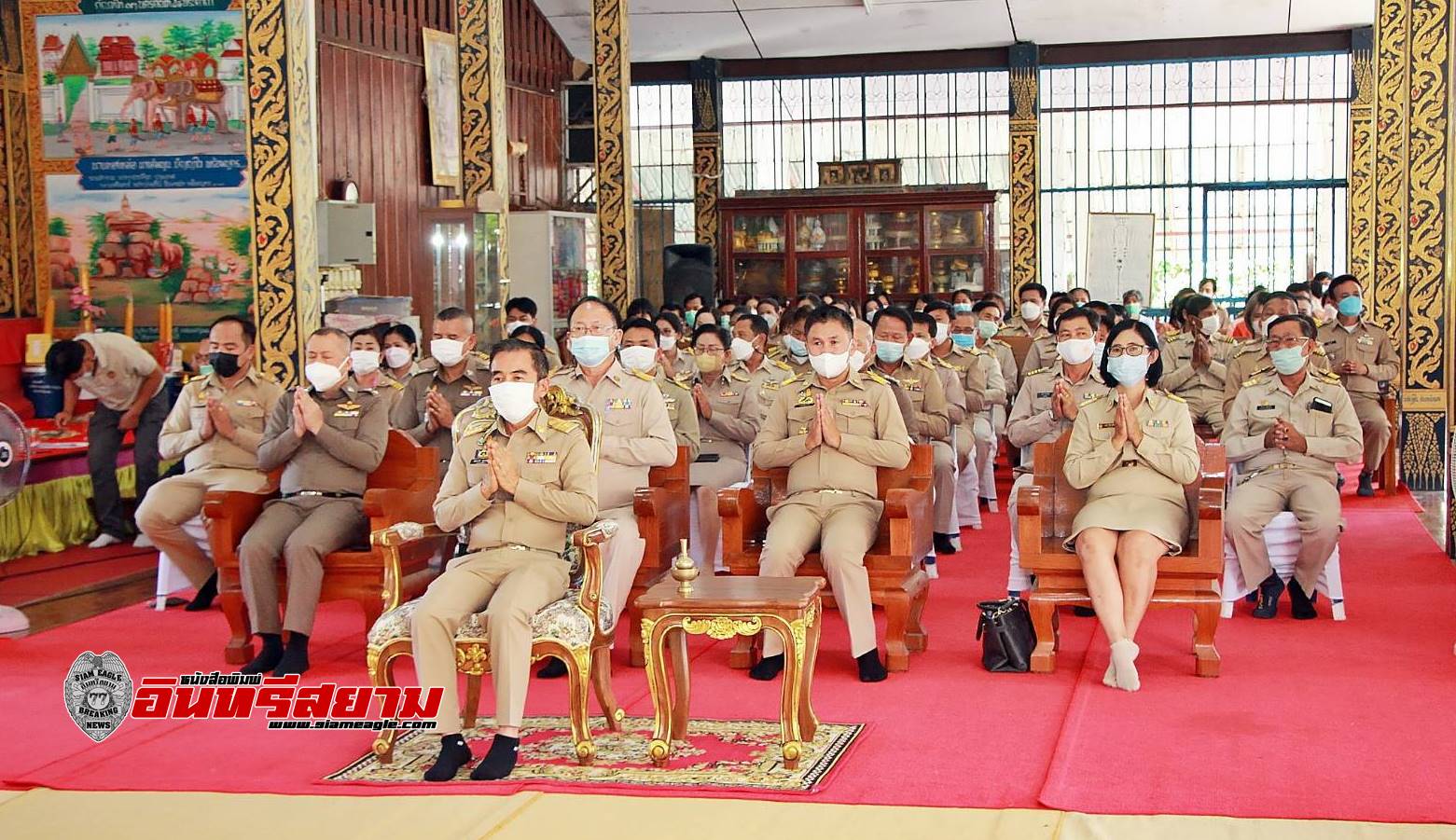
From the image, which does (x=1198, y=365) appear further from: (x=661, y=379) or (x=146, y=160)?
(x=146, y=160)

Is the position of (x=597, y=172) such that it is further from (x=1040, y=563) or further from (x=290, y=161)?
(x=1040, y=563)

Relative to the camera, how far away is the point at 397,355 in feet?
29.0

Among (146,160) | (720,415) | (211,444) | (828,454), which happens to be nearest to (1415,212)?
(720,415)

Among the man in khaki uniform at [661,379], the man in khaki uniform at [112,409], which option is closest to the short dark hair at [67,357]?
the man in khaki uniform at [112,409]

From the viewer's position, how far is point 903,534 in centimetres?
614

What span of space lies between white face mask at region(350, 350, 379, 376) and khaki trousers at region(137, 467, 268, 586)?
2.22ft

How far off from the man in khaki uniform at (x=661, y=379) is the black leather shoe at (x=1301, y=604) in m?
2.69

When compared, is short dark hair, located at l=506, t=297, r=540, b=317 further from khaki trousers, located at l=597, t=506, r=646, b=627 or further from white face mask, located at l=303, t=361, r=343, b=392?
khaki trousers, located at l=597, t=506, r=646, b=627

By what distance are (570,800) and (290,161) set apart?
4611 mm

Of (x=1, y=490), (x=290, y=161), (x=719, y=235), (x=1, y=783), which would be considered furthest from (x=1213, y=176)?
(x=1, y=783)

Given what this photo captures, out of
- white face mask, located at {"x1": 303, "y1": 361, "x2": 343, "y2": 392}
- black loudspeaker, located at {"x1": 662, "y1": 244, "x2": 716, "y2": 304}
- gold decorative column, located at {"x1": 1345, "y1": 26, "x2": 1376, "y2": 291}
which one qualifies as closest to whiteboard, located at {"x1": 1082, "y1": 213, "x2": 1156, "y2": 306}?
gold decorative column, located at {"x1": 1345, "y1": 26, "x2": 1376, "y2": 291}

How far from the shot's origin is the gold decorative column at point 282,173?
8.03 metres

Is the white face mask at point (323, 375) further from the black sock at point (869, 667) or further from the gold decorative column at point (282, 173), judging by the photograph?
the black sock at point (869, 667)

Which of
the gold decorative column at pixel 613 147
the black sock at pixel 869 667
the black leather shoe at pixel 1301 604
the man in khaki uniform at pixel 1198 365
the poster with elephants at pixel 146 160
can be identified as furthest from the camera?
the gold decorative column at pixel 613 147
